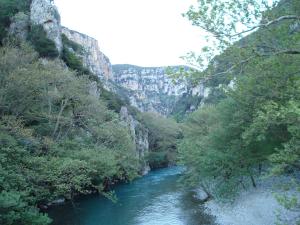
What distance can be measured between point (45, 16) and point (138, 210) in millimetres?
30177

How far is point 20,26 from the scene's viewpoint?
152 ft

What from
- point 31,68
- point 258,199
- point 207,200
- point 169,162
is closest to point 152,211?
point 207,200

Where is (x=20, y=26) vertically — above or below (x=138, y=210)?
above

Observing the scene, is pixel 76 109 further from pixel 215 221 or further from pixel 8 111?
pixel 215 221

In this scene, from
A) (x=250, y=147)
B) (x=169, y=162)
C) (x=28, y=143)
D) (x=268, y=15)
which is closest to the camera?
(x=268, y=15)

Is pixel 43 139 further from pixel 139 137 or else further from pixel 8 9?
pixel 139 137

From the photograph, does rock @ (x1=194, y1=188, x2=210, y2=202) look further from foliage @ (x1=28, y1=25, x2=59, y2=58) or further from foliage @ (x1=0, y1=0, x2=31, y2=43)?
foliage @ (x1=0, y1=0, x2=31, y2=43)

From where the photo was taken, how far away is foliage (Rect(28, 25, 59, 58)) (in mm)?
45219

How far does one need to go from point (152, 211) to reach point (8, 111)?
48.9 feet

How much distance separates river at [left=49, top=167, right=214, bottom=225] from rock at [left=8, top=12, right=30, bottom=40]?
75.2ft

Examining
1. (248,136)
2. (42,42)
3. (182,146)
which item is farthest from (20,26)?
(248,136)

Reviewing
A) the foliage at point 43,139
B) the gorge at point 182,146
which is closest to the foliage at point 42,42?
the gorge at point 182,146

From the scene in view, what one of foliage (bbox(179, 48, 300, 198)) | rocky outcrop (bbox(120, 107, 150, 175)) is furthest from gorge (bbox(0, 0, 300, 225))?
rocky outcrop (bbox(120, 107, 150, 175))

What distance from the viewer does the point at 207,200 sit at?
3503 cm
